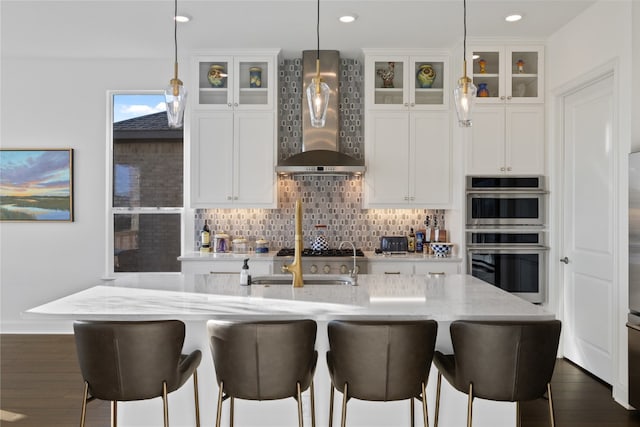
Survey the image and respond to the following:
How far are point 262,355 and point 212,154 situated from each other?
10.4ft

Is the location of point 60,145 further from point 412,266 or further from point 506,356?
point 506,356

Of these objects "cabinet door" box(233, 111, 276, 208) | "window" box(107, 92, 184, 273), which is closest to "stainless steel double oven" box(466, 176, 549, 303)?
"cabinet door" box(233, 111, 276, 208)

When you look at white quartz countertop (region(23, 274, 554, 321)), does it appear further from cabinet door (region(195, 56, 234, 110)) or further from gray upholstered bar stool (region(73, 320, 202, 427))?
cabinet door (region(195, 56, 234, 110))

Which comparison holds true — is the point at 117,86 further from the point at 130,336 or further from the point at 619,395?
the point at 619,395

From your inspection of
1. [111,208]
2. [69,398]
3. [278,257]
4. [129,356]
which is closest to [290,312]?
[129,356]

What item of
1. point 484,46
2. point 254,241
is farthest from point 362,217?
point 484,46

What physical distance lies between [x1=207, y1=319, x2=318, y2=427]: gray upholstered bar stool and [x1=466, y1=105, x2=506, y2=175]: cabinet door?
308cm

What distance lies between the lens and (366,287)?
2799 millimetres

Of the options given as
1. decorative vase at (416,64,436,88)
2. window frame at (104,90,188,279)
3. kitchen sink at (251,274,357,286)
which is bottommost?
kitchen sink at (251,274,357,286)

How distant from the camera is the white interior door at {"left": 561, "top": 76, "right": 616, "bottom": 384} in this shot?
11.8ft

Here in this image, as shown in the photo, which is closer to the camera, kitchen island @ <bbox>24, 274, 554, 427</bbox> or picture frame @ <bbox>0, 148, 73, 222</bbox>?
kitchen island @ <bbox>24, 274, 554, 427</bbox>

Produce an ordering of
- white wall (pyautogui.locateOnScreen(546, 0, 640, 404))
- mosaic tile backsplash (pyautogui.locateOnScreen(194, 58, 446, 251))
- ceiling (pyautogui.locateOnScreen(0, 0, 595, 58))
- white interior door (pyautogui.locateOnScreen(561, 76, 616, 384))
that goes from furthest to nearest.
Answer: mosaic tile backsplash (pyautogui.locateOnScreen(194, 58, 446, 251)) → ceiling (pyautogui.locateOnScreen(0, 0, 595, 58)) → white interior door (pyautogui.locateOnScreen(561, 76, 616, 384)) → white wall (pyautogui.locateOnScreen(546, 0, 640, 404))

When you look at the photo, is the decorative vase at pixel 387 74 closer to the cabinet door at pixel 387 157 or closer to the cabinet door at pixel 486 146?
the cabinet door at pixel 387 157

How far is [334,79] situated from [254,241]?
188 centimetres
